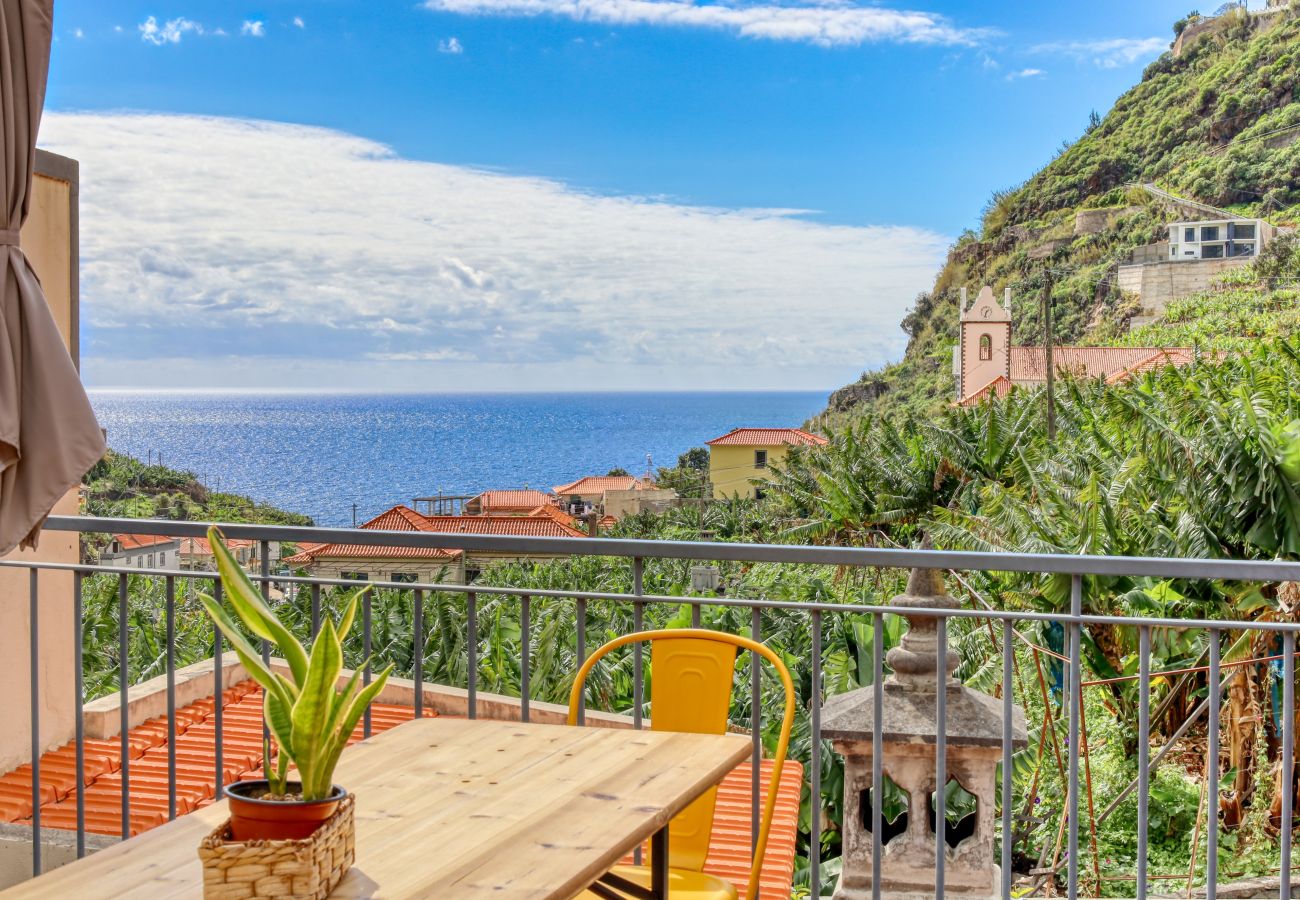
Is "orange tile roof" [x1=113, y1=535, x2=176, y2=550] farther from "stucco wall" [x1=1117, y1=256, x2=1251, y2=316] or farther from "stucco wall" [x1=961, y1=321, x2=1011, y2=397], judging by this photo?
"stucco wall" [x1=1117, y1=256, x2=1251, y2=316]

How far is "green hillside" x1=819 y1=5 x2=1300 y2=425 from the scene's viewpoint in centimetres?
6431

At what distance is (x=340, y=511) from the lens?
258ft

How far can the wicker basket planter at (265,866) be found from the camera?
1.28 m

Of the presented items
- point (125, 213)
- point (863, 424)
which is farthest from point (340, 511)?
point (863, 424)

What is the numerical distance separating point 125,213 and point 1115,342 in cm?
8956

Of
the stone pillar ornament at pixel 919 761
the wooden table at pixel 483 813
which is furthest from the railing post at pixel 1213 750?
the wooden table at pixel 483 813

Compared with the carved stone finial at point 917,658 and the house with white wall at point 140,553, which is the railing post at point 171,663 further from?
the carved stone finial at point 917,658

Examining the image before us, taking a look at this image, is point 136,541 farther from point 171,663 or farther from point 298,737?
point 298,737

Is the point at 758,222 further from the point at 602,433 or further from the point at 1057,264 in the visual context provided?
the point at 1057,264

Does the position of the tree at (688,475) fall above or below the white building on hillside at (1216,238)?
below

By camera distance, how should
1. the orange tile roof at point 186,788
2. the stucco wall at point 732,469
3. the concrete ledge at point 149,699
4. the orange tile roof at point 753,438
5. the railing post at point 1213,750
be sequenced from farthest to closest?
1. the stucco wall at point 732,469
2. the orange tile roof at point 753,438
3. the concrete ledge at point 149,699
4. the orange tile roof at point 186,788
5. the railing post at point 1213,750

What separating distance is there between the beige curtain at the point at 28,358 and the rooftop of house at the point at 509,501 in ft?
164

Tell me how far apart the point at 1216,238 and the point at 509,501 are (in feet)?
142

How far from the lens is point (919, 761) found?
303cm
